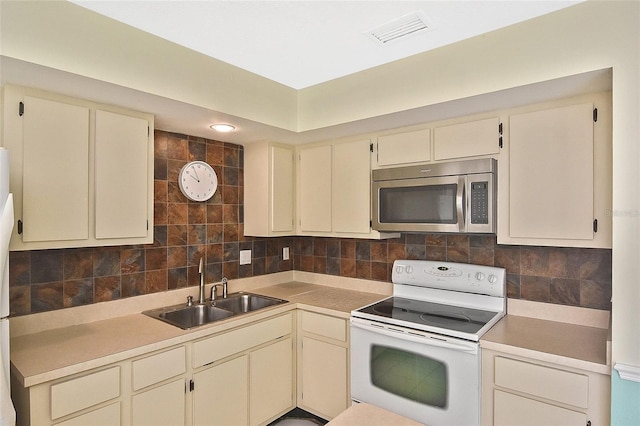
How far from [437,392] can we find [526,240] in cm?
96

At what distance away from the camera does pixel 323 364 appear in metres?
2.53

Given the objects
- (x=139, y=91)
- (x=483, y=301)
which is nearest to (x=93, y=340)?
(x=139, y=91)

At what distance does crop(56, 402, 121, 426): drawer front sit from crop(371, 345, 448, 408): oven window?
138 cm

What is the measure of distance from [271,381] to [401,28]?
90.2 inches

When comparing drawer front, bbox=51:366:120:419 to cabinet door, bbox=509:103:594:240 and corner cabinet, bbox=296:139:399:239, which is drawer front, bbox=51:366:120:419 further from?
cabinet door, bbox=509:103:594:240

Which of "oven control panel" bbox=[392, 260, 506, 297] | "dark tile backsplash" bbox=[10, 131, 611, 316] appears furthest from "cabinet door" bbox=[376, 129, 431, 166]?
"oven control panel" bbox=[392, 260, 506, 297]

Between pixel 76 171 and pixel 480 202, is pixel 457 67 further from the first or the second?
pixel 76 171

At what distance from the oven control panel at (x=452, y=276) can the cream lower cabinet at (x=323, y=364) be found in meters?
0.60

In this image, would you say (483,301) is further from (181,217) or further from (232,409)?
(181,217)

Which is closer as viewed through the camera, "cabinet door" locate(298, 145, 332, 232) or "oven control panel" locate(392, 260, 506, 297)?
"oven control panel" locate(392, 260, 506, 297)

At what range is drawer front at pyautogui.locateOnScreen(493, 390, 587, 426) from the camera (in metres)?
1.65

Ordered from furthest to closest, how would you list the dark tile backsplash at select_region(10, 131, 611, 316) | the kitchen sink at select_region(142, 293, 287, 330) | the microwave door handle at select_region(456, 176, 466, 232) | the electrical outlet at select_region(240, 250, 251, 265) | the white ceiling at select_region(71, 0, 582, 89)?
the electrical outlet at select_region(240, 250, 251, 265)
the kitchen sink at select_region(142, 293, 287, 330)
the microwave door handle at select_region(456, 176, 466, 232)
the dark tile backsplash at select_region(10, 131, 611, 316)
the white ceiling at select_region(71, 0, 582, 89)

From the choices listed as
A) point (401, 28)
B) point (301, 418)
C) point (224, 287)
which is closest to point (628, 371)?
point (401, 28)

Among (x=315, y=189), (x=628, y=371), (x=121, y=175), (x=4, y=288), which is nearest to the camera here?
(x=4, y=288)
